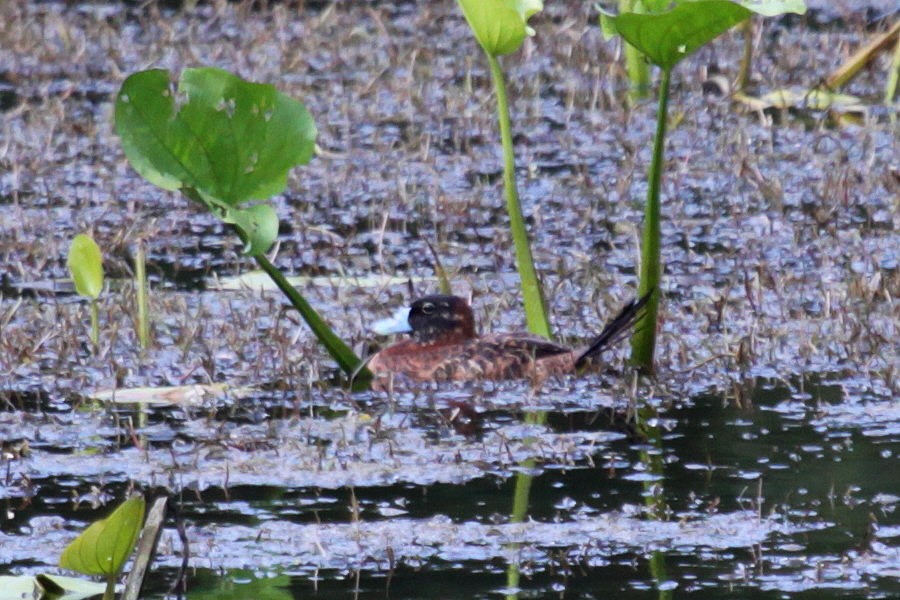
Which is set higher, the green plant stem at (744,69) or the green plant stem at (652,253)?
the green plant stem at (744,69)

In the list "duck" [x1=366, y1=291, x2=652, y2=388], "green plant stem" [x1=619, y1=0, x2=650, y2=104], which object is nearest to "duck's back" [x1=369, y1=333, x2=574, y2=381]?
"duck" [x1=366, y1=291, x2=652, y2=388]

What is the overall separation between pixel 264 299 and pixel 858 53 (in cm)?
437

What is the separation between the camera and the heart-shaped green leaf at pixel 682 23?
16.6 feet

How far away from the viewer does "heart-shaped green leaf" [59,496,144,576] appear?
339cm

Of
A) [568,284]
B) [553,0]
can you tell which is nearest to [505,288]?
[568,284]

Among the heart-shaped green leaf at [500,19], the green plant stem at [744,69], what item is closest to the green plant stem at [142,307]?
the heart-shaped green leaf at [500,19]

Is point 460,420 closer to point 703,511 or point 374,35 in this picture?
point 703,511

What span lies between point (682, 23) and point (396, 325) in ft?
4.98

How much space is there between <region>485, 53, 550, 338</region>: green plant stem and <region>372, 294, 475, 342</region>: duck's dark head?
0.21 meters

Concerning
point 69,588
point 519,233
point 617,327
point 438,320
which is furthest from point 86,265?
point 69,588

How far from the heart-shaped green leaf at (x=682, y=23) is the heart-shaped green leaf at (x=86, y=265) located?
68.8 inches

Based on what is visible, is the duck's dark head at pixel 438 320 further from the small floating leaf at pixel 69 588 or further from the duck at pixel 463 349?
the small floating leaf at pixel 69 588

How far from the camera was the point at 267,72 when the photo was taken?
Result: 11.0 m

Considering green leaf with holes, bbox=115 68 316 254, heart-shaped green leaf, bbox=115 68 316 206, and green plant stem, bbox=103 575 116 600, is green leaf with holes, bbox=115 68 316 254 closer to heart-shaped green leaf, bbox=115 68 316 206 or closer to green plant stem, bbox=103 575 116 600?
heart-shaped green leaf, bbox=115 68 316 206
